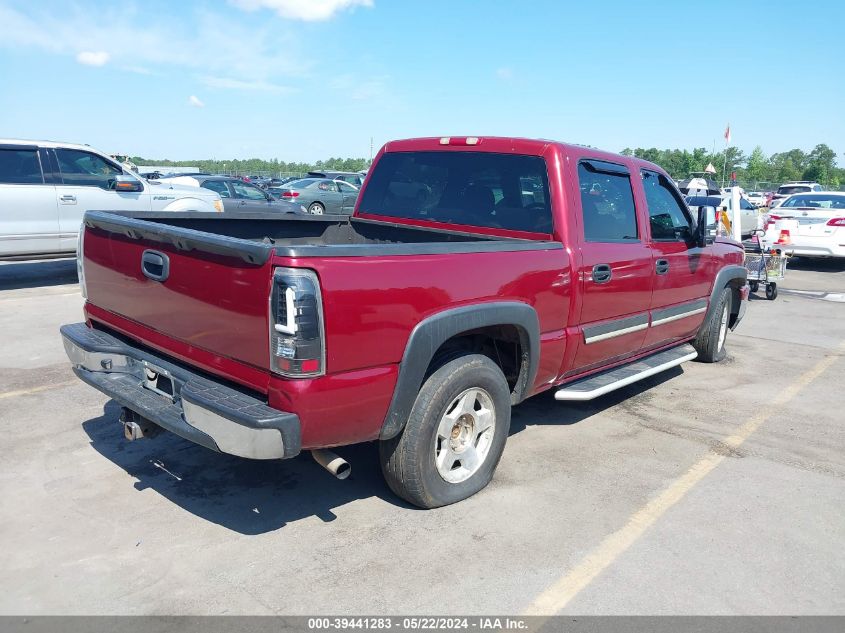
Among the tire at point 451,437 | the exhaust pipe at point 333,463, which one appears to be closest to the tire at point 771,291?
the tire at point 451,437

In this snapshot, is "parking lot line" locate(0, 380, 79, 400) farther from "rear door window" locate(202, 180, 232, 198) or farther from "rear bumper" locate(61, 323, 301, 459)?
"rear door window" locate(202, 180, 232, 198)

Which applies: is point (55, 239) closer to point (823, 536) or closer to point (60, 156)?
point (60, 156)

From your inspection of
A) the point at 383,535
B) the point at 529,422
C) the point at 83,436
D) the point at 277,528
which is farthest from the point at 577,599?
the point at 83,436

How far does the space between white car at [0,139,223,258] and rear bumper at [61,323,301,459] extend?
6.69 meters

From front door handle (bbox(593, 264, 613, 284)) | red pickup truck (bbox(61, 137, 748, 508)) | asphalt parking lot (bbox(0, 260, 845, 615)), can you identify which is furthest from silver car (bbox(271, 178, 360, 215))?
front door handle (bbox(593, 264, 613, 284))

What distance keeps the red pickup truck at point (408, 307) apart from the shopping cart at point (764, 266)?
5.51 meters

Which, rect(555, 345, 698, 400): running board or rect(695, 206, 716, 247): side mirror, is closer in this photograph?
A: rect(555, 345, 698, 400): running board

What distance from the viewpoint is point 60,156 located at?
10.2 metres

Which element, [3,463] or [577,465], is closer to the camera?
[3,463]

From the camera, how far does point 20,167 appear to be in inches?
388

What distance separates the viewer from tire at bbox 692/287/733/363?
6.69 metres

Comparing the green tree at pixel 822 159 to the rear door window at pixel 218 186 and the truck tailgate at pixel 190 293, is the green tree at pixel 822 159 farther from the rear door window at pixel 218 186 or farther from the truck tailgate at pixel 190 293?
the truck tailgate at pixel 190 293

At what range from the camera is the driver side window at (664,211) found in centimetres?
539

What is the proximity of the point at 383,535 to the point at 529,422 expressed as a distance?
2.04 meters
